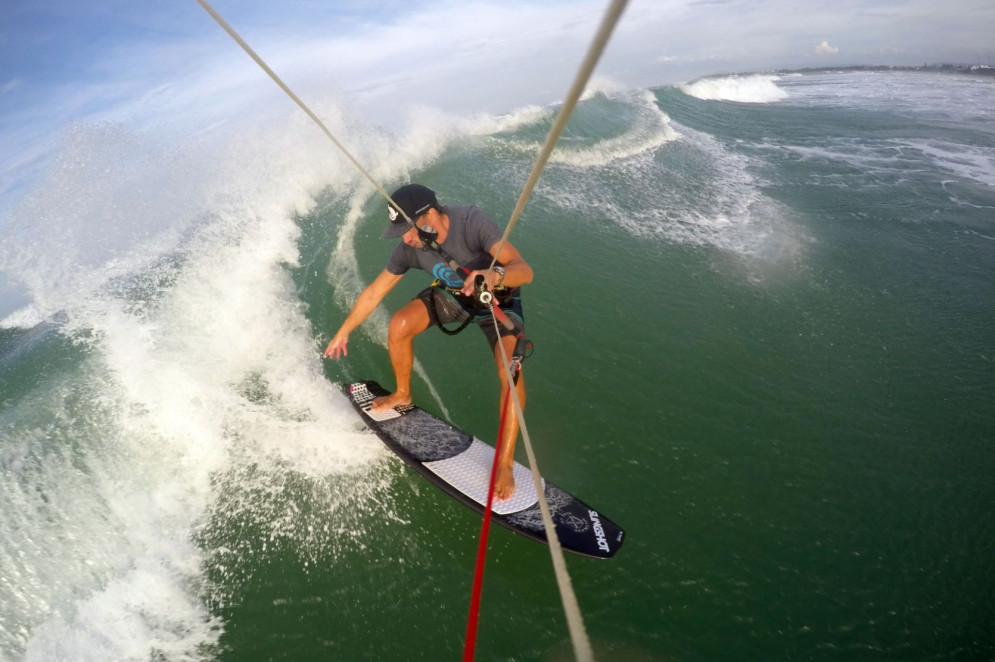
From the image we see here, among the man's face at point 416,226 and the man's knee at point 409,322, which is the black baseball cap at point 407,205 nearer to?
the man's face at point 416,226

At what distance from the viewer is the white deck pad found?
Result: 338 cm

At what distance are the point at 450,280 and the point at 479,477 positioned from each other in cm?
164

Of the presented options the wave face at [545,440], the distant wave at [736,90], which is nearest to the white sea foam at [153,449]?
the wave face at [545,440]

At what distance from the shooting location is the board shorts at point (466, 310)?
392cm

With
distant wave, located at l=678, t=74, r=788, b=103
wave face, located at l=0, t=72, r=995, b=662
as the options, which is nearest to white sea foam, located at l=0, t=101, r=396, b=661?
wave face, located at l=0, t=72, r=995, b=662

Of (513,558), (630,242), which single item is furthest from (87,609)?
(630,242)

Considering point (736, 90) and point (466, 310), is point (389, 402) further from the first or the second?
point (736, 90)

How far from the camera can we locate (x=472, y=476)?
12.0ft

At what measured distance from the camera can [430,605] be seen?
303 cm

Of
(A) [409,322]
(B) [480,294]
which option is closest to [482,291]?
(B) [480,294]

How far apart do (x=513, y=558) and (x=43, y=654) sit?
315 centimetres

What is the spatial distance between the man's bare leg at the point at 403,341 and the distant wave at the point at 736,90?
21511mm

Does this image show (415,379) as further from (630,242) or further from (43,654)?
(630,242)

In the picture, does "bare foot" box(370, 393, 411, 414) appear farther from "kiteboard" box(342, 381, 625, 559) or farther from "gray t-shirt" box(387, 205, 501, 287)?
"gray t-shirt" box(387, 205, 501, 287)
